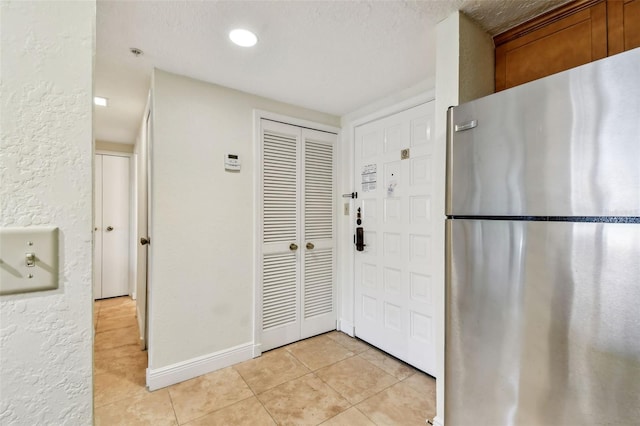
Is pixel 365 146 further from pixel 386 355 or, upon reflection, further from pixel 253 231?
pixel 386 355

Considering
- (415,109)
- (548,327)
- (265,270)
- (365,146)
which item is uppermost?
(415,109)

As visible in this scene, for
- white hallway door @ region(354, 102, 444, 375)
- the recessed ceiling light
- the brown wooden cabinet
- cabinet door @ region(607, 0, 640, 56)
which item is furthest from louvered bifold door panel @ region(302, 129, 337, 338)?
cabinet door @ region(607, 0, 640, 56)

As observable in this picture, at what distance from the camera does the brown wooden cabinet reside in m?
1.22

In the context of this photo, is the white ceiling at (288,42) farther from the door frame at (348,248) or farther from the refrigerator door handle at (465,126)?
the refrigerator door handle at (465,126)

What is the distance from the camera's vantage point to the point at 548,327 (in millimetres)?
830

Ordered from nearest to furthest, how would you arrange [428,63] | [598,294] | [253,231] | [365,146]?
[598,294], [428,63], [253,231], [365,146]

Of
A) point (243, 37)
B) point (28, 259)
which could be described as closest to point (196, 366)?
point (28, 259)

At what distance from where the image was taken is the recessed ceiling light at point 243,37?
5.27ft

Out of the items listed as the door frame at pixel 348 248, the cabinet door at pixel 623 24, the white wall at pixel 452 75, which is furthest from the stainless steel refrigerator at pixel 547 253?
the door frame at pixel 348 248

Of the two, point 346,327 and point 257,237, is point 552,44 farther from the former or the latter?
point 346,327

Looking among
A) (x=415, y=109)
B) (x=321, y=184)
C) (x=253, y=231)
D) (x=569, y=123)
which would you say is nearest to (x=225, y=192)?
(x=253, y=231)

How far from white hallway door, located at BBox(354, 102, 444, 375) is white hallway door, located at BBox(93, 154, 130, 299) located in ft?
11.4

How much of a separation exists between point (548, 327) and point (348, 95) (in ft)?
7.12

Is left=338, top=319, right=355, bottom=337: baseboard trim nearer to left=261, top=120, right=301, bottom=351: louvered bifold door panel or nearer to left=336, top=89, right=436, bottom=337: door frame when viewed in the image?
left=336, top=89, right=436, bottom=337: door frame
